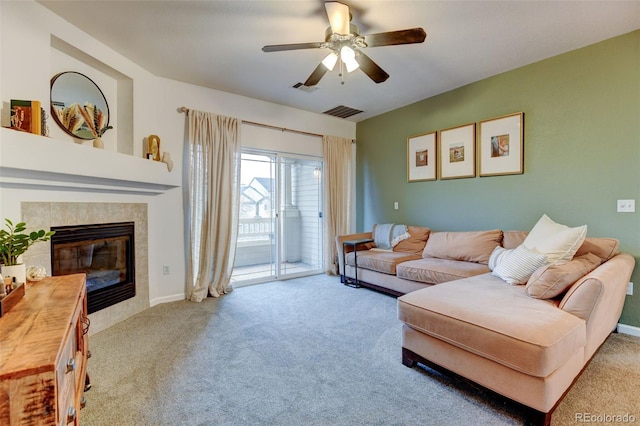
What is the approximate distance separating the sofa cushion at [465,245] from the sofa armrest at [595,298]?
120 cm

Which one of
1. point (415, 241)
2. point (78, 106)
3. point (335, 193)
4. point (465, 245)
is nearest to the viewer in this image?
point (78, 106)

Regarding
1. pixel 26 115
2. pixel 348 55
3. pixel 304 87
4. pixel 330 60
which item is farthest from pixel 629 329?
pixel 26 115

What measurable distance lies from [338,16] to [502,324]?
2220 mm

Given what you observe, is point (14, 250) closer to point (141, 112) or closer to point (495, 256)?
point (141, 112)

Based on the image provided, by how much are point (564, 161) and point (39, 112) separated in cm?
455

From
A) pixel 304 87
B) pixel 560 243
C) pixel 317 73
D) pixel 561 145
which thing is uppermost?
pixel 304 87

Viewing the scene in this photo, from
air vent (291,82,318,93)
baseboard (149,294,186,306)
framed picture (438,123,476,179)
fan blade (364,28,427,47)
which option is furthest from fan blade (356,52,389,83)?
baseboard (149,294,186,306)

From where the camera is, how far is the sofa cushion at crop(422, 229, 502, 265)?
10.8 ft

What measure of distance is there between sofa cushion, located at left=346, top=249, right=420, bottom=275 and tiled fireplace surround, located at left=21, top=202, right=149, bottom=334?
2585 mm

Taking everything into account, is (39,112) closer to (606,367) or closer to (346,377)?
(346,377)

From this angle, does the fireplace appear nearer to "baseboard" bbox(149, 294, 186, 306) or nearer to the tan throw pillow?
"baseboard" bbox(149, 294, 186, 306)

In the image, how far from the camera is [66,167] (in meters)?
2.23

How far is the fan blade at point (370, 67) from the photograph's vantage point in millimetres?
2389

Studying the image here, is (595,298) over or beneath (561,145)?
beneath
